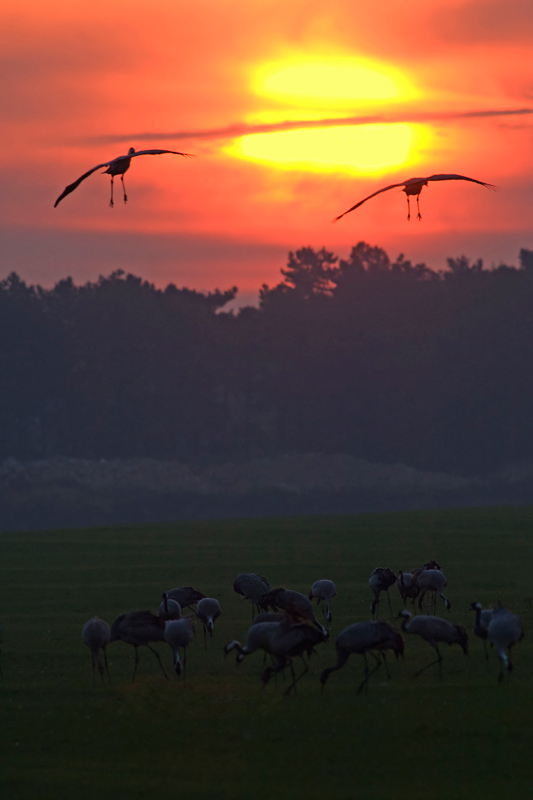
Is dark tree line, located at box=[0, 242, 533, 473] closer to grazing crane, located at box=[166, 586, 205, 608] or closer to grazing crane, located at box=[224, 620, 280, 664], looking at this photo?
grazing crane, located at box=[166, 586, 205, 608]

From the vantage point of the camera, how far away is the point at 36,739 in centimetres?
1426

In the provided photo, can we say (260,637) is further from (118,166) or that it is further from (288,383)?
(288,383)

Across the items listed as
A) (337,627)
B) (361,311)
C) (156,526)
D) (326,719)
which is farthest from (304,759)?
(361,311)

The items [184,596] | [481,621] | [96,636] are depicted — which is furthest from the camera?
[184,596]

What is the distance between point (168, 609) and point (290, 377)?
96.3 meters

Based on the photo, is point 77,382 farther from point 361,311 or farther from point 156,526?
point 156,526

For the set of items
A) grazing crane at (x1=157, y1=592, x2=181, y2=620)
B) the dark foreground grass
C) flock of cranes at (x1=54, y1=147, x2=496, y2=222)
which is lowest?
the dark foreground grass

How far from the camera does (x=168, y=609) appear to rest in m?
19.6

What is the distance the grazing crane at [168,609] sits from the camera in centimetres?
1914

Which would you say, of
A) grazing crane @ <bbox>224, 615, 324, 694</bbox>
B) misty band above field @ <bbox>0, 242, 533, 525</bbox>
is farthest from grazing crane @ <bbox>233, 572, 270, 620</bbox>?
misty band above field @ <bbox>0, 242, 533, 525</bbox>

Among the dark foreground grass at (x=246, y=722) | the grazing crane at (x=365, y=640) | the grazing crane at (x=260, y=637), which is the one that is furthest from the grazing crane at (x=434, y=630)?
the grazing crane at (x=260, y=637)

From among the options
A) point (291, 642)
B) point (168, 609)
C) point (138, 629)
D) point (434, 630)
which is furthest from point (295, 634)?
point (168, 609)

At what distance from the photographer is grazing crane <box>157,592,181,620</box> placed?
19141 millimetres

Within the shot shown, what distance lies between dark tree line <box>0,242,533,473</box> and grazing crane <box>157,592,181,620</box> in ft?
298
